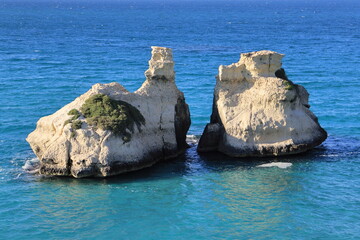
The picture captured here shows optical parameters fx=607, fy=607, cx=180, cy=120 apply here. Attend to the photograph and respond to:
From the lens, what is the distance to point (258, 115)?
4303 centimetres

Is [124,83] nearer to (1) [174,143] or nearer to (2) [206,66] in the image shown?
(2) [206,66]

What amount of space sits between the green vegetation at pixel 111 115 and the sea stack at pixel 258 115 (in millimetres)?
6230

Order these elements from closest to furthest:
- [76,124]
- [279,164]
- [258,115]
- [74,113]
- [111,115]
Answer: [76,124]
[74,113]
[111,115]
[279,164]
[258,115]

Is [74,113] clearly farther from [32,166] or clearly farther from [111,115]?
[32,166]

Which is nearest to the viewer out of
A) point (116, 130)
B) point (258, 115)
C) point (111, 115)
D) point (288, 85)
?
point (116, 130)

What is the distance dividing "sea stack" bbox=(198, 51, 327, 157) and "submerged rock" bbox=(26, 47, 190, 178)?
297 cm

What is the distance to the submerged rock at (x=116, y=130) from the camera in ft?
127

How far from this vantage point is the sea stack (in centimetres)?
4284

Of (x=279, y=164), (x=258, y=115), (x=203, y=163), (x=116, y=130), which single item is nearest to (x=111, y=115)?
(x=116, y=130)

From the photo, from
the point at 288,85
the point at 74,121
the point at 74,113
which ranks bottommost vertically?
the point at 74,121

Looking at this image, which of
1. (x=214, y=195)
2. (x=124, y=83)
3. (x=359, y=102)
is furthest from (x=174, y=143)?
(x=124, y=83)

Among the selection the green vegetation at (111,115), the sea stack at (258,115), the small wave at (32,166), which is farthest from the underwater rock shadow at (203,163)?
the green vegetation at (111,115)

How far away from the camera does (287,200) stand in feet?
119

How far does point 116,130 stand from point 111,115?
1.40 metres
